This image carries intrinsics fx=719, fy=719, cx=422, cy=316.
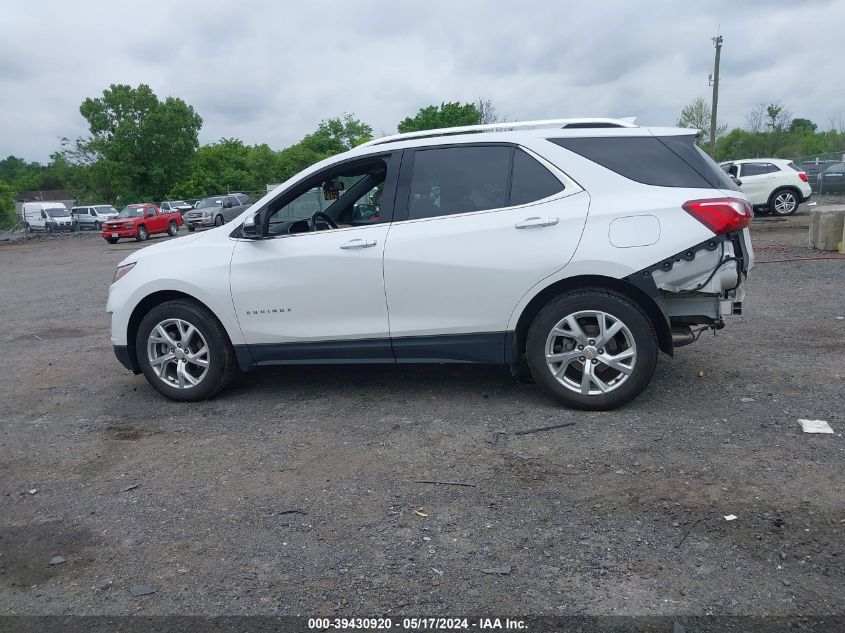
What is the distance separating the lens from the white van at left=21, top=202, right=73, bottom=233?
41.9 m

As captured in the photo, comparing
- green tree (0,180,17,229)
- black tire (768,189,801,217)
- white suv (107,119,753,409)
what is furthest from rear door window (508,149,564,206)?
green tree (0,180,17,229)

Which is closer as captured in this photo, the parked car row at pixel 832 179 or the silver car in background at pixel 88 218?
the parked car row at pixel 832 179

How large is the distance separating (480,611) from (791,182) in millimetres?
21324

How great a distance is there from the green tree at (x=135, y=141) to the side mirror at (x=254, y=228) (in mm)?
58099

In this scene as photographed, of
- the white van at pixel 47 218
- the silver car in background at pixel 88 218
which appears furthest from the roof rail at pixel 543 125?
the white van at pixel 47 218

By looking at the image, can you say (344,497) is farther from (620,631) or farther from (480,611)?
(620,631)

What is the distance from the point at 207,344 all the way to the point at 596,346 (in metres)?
2.92

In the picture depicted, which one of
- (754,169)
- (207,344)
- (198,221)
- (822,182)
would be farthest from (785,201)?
(198,221)

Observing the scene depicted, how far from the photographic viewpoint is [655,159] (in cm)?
490

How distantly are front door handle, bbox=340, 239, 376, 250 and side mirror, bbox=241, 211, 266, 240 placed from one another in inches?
26.7

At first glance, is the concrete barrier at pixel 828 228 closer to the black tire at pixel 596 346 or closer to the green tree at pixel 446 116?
the black tire at pixel 596 346

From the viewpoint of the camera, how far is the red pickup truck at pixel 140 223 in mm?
31641

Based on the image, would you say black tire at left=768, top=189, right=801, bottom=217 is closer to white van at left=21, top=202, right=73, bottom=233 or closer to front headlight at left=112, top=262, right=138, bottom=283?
front headlight at left=112, top=262, right=138, bottom=283

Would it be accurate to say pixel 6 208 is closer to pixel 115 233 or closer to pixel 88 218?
pixel 88 218
